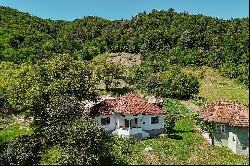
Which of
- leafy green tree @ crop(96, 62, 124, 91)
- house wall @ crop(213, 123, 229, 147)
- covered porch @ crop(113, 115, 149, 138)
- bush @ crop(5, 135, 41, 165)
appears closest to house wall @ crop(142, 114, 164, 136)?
covered porch @ crop(113, 115, 149, 138)

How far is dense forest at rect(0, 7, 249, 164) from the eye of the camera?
42406 mm

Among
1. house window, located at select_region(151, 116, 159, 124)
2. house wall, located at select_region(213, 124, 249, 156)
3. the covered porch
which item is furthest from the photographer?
house window, located at select_region(151, 116, 159, 124)

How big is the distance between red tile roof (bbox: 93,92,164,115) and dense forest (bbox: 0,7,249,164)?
2083 mm

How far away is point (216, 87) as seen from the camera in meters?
84.6

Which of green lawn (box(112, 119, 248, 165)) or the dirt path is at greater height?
the dirt path

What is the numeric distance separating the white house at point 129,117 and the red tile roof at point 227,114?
560cm

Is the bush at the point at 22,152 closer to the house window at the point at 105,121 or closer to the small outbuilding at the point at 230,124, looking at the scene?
the house window at the point at 105,121

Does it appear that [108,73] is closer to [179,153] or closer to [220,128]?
[220,128]

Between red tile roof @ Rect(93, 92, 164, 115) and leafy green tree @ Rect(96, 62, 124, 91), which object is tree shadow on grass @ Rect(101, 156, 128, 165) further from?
leafy green tree @ Rect(96, 62, 124, 91)

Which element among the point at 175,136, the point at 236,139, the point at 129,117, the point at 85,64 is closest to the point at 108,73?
the point at 85,64

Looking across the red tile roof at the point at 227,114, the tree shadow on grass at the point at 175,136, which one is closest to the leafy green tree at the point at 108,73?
the tree shadow on grass at the point at 175,136

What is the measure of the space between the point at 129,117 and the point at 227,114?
11.0 metres

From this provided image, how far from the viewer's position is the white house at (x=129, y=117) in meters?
50.8

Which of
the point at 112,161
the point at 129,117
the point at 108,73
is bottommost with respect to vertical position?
the point at 112,161
